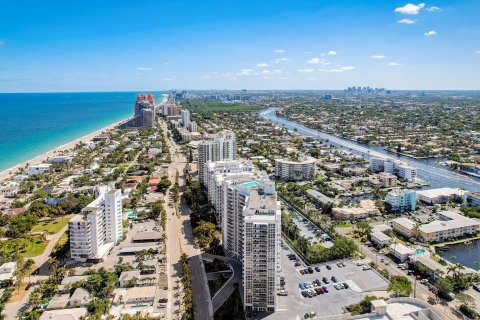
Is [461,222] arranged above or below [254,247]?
below

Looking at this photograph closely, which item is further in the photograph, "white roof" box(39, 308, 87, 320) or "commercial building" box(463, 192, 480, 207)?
"commercial building" box(463, 192, 480, 207)

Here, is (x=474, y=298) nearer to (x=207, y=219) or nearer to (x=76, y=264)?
(x=207, y=219)

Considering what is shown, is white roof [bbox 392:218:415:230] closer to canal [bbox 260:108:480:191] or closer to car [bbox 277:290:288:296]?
car [bbox 277:290:288:296]

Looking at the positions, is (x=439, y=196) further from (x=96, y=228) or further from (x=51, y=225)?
(x=51, y=225)

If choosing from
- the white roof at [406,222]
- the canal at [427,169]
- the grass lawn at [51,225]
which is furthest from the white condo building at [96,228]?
the canal at [427,169]

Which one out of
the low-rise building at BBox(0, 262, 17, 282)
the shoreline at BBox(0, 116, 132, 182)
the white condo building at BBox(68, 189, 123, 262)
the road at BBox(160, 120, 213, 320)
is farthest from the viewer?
the shoreline at BBox(0, 116, 132, 182)

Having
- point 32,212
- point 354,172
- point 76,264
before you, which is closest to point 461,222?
point 354,172

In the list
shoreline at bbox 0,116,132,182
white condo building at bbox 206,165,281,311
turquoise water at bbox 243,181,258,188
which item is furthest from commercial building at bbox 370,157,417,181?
shoreline at bbox 0,116,132,182
